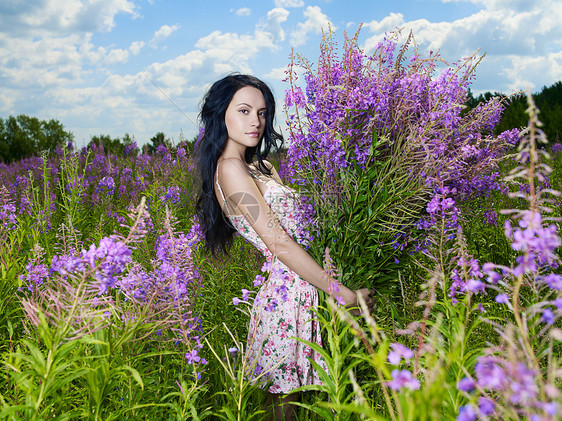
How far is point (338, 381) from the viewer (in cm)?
161

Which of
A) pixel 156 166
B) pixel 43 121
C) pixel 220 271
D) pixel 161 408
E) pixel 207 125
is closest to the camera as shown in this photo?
pixel 161 408

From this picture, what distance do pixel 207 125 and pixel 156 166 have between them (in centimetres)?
434

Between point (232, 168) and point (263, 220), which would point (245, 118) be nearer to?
point (232, 168)

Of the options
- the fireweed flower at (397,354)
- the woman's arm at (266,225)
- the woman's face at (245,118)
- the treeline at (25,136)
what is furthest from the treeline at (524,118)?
the treeline at (25,136)

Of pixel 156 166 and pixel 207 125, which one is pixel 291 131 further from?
pixel 156 166

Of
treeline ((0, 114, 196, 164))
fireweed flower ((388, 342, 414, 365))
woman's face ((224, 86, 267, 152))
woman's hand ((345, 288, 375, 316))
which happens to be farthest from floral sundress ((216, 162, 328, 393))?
treeline ((0, 114, 196, 164))

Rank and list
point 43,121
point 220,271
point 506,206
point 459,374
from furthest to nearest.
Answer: point 43,121 < point 506,206 < point 220,271 < point 459,374

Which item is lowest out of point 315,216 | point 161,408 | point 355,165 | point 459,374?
point 161,408

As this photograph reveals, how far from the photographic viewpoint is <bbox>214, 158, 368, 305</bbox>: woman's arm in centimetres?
249

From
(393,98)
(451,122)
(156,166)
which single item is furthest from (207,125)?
(156,166)

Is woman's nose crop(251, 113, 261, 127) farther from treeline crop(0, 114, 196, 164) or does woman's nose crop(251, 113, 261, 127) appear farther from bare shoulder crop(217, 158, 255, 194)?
treeline crop(0, 114, 196, 164)

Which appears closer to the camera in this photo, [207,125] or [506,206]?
[207,125]

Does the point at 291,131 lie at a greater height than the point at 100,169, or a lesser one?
greater

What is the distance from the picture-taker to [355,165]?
227cm
